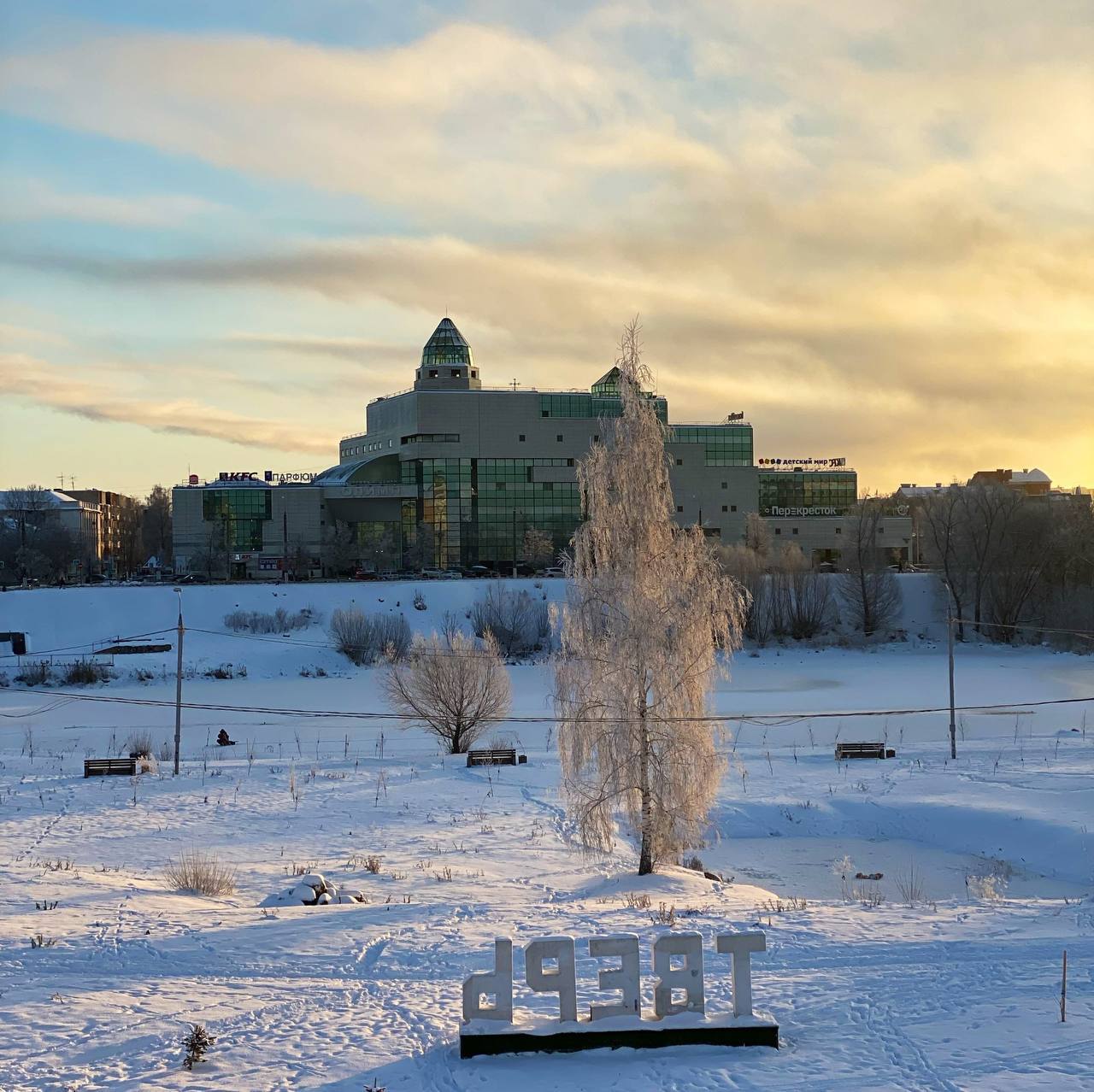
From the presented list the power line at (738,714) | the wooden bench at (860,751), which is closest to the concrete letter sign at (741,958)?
the power line at (738,714)

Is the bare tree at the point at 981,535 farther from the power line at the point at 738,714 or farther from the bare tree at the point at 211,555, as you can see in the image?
the bare tree at the point at 211,555

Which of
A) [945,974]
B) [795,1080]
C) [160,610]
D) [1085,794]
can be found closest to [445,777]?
[1085,794]

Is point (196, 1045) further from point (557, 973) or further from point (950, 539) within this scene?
point (950, 539)

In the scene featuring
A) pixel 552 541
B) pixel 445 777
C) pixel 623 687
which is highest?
pixel 552 541

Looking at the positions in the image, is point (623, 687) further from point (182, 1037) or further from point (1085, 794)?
point (1085, 794)

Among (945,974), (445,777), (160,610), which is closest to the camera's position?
(945,974)

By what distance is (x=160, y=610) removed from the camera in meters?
75.9

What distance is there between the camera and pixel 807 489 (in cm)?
12738

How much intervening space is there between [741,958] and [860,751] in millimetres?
26239

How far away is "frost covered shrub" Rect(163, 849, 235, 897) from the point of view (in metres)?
19.3

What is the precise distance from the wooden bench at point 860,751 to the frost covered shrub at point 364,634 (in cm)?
3414

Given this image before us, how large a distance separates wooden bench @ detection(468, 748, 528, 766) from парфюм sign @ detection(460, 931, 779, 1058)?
2473 centimetres

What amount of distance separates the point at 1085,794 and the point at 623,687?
51.2ft

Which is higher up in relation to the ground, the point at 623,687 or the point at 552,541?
the point at 552,541
